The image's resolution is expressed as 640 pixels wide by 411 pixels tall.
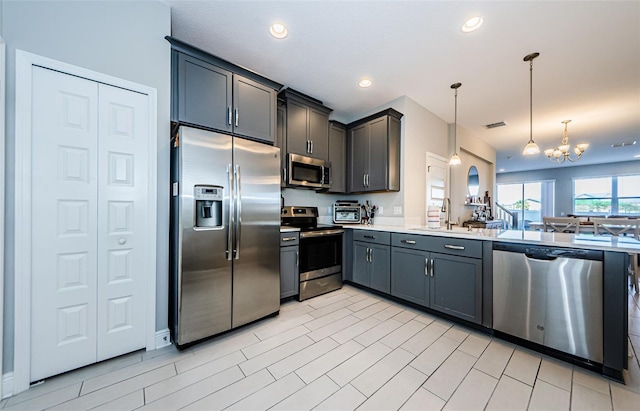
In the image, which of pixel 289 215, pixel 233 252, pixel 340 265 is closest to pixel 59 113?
pixel 233 252

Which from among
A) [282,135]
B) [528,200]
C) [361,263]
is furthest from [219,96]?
[528,200]

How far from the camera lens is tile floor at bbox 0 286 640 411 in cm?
141

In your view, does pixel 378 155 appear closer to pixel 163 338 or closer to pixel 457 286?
pixel 457 286

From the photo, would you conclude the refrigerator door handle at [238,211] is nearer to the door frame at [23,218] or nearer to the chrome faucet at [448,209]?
the door frame at [23,218]

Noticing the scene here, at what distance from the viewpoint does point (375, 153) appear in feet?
11.7

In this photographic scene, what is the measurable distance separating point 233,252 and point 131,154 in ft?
A: 3.68

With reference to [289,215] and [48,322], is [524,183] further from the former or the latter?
[48,322]

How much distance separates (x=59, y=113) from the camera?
62.5 inches

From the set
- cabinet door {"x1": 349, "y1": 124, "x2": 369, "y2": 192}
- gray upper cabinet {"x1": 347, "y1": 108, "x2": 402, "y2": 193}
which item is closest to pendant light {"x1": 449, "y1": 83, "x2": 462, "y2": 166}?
gray upper cabinet {"x1": 347, "y1": 108, "x2": 402, "y2": 193}

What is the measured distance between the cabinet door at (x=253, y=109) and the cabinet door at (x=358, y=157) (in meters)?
1.67

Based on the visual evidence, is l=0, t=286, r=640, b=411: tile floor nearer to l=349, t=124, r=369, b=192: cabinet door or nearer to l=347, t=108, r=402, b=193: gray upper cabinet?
l=347, t=108, r=402, b=193: gray upper cabinet

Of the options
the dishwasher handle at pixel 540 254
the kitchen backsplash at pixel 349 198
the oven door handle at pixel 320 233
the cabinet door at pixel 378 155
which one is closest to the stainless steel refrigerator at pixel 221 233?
the oven door handle at pixel 320 233

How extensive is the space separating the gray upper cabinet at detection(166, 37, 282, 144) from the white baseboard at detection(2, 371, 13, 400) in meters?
1.98

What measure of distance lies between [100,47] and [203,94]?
0.71 meters
